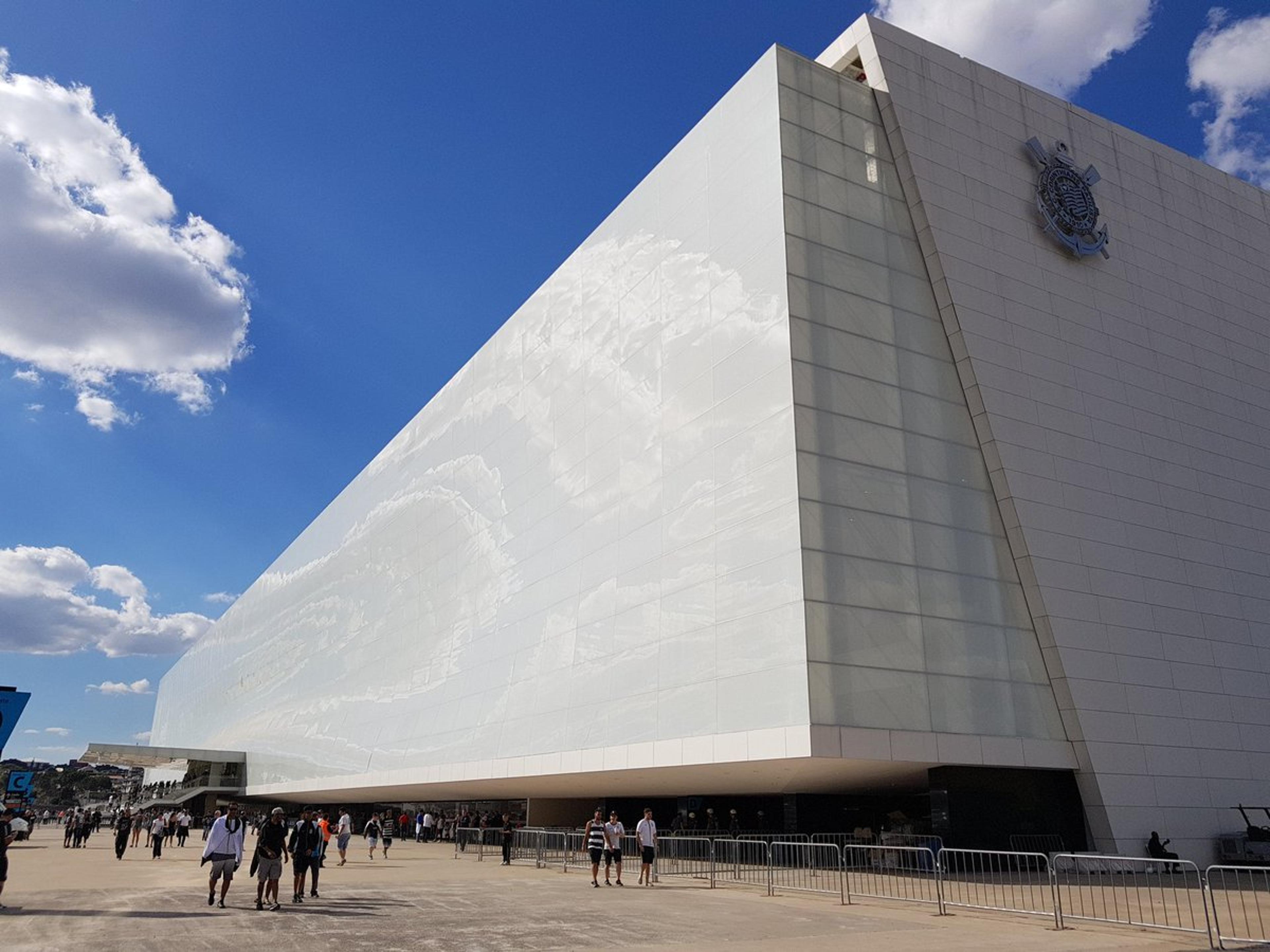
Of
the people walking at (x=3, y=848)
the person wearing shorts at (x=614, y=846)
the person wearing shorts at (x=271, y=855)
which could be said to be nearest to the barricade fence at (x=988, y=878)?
the person wearing shorts at (x=614, y=846)

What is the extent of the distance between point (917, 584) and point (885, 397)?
4.91 meters

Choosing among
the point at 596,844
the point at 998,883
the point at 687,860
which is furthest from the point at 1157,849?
the point at 596,844

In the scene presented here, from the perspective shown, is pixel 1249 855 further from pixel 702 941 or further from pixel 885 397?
pixel 702 941

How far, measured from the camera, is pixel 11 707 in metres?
26.8

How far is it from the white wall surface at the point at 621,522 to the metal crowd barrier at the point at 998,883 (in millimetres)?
3986

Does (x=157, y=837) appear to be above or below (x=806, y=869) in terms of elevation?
above

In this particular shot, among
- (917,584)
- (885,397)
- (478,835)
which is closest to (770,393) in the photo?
(885,397)

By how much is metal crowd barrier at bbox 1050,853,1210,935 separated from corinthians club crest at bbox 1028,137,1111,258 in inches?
706

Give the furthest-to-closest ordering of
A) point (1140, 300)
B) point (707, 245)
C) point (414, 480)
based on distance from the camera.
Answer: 1. point (414, 480)
2. point (1140, 300)
3. point (707, 245)

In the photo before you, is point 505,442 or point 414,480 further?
point 414,480

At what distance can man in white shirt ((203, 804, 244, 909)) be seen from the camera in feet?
52.0

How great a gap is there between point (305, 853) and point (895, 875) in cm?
1130

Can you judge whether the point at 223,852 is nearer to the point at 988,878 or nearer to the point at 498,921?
the point at 498,921

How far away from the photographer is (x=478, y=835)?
38.5 m
